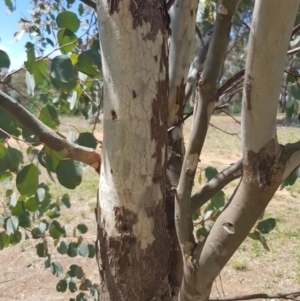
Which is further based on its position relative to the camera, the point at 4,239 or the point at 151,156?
the point at 4,239

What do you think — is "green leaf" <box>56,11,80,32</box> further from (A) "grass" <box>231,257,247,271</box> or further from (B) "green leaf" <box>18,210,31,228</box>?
(A) "grass" <box>231,257,247,271</box>

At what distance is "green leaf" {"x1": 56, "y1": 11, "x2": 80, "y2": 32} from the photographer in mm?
749

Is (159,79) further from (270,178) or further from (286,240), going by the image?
(286,240)

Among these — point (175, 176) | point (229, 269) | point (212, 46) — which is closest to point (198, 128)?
point (212, 46)

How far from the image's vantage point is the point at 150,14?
0.60m

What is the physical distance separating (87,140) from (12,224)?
444mm

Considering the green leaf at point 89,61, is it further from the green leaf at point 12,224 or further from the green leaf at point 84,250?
the green leaf at point 84,250

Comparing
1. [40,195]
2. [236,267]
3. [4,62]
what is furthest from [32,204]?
[236,267]

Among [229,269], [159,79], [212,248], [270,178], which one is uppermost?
[159,79]


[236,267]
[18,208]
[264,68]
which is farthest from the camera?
[236,267]

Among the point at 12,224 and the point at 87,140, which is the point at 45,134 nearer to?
the point at 87,140

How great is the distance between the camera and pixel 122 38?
57 cm

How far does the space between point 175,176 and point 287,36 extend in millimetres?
441

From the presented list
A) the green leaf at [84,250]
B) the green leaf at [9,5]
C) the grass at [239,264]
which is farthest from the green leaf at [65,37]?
the grass at [239,264]
